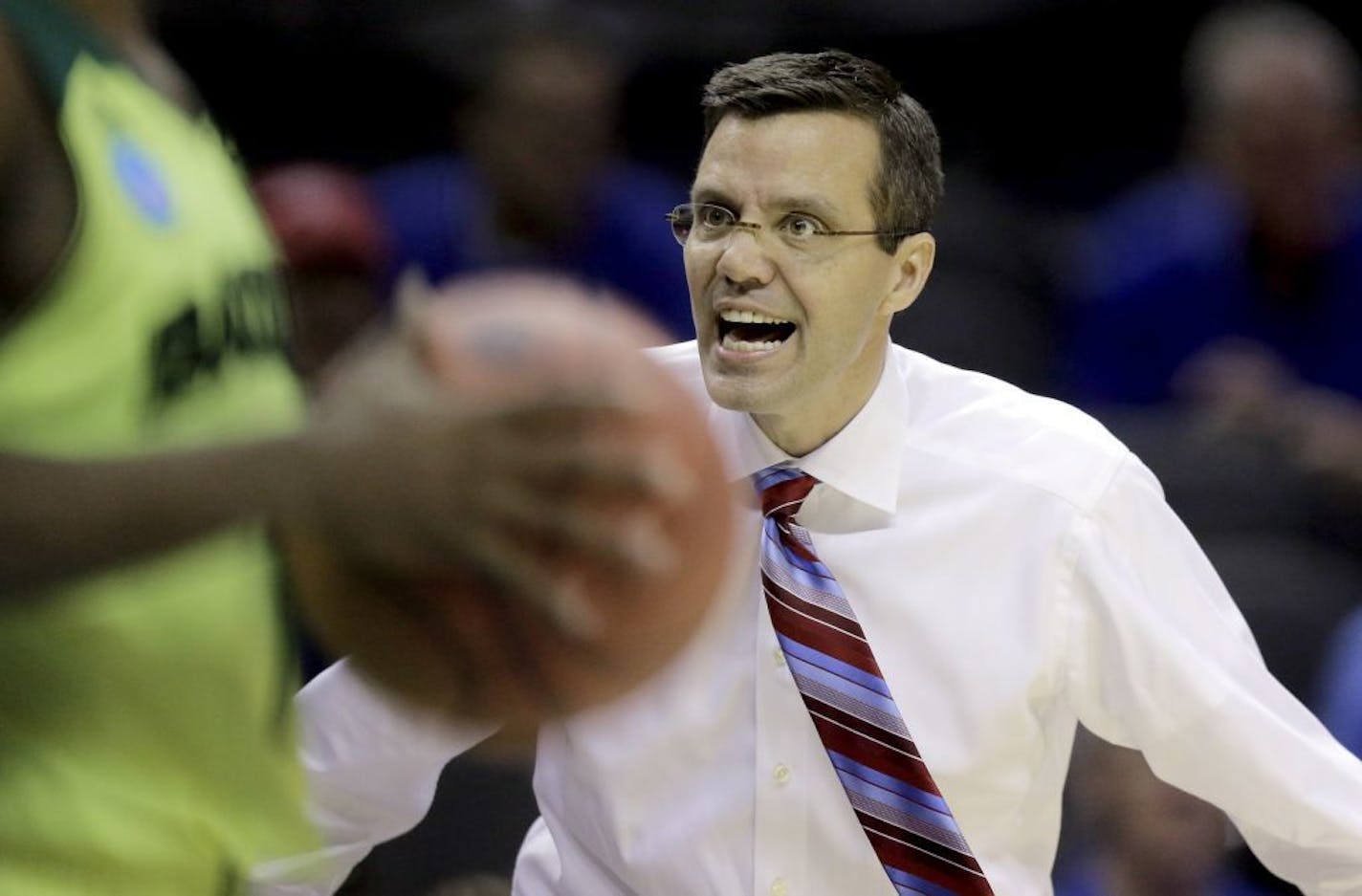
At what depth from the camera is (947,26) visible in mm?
5594

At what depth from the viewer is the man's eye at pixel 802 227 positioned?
2.58 meters

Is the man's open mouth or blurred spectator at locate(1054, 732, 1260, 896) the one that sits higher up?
the man's open mouth

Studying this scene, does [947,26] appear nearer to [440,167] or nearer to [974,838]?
[440,167]

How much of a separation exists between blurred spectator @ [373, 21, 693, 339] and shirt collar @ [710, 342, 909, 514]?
203 centimetres

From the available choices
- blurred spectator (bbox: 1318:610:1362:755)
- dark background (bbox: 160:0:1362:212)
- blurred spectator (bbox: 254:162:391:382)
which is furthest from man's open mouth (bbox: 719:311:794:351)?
dark background (bbox: 160:0:1362:212)

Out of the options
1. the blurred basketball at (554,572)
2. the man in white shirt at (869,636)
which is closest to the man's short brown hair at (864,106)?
the man in white shirt at (869,636)

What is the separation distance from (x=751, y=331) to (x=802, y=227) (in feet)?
0.47

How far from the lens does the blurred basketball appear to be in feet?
4.51

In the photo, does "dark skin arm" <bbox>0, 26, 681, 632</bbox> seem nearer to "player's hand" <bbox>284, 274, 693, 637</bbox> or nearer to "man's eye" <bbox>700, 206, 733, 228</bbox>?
"player's hand" <bbox>284, 274, 693, 637</bbox>

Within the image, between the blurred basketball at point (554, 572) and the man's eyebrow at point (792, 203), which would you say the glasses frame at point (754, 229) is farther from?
the blurred basketball at point (554, 572)

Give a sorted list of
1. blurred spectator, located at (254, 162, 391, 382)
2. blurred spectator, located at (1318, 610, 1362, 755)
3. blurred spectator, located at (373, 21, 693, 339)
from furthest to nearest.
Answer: blurred spectator, located at (373, 21, 693, 339) < blurred spectator, located at (254, 162, 391, 382) < blurred spectator, located at (1318, 610, 1362, 755)

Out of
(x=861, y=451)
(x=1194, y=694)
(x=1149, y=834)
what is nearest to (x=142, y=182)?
(x=861, y=451)

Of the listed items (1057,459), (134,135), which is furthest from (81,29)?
(1057,459)

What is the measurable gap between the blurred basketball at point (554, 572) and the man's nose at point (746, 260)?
39.4 inches
